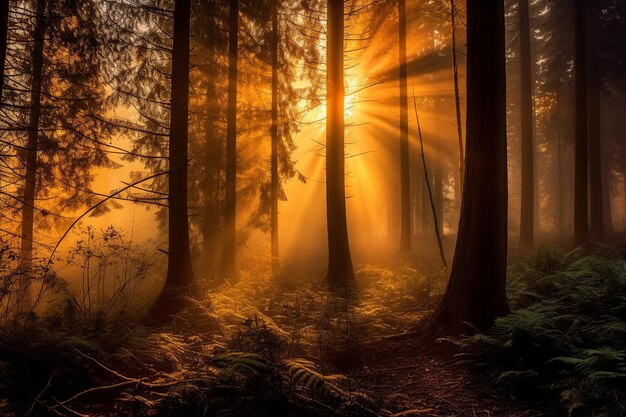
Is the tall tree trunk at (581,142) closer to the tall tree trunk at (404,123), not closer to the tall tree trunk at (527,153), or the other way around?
the tall tree trunk at (527,153)

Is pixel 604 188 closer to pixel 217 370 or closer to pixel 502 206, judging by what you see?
pixel 502 206

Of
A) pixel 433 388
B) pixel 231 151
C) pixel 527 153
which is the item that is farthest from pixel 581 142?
pixel 433 388

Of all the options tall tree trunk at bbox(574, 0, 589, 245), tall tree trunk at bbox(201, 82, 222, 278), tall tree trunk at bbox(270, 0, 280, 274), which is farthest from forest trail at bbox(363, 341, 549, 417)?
tall tree trunk at bbox(574, 0, 589, 245)

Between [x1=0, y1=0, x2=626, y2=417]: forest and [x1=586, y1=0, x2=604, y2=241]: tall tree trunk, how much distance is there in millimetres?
124

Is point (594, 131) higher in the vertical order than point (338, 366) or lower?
higher

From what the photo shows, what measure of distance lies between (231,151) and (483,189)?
889cm

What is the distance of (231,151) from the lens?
40.9ft

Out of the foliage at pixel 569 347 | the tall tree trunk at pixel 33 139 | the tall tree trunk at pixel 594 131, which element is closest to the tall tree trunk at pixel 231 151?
the tall tree trunk at pixel 33 139

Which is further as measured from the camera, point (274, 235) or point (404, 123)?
point (274, 235)

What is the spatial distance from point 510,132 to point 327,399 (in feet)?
111

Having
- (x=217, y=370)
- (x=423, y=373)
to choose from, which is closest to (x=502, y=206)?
(x=423, y=373)

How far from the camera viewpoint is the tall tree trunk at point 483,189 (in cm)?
563

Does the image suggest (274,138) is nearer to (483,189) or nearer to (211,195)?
(211,195)

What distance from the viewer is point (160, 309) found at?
7891 mm
